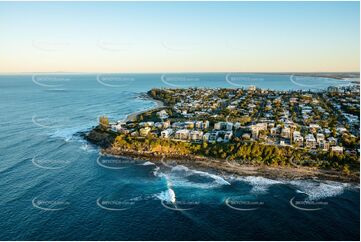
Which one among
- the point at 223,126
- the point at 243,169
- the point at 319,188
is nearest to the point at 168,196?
the point at 243,169

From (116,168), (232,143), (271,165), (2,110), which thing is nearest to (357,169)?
(271,165)

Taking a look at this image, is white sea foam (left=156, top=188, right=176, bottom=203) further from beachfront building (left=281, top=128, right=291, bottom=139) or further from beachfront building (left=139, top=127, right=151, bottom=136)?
beachfront building (left=281, top=128, right=291, bottom=139)

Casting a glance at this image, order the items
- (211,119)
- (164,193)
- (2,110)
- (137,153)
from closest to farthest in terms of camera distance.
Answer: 1. (164,193)
2. (137,153)
3. (211,119)
4. (2,110)

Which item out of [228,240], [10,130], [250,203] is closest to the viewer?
[228,240]

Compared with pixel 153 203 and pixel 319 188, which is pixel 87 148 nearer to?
pixel 153 203

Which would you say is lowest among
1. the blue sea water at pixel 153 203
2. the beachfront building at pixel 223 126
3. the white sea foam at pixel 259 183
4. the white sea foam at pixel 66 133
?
the blue sea water at pixel 153 203

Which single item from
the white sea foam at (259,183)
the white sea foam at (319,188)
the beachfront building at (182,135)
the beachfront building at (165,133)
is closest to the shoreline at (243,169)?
the white sea foam at (259,183)

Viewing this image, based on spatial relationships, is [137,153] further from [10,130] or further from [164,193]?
[10,130]

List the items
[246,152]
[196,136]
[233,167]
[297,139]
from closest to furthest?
1. [233,167]
2. [246,152]
3. [297,139]
4. [196,136]

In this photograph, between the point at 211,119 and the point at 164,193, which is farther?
the point at 211,119

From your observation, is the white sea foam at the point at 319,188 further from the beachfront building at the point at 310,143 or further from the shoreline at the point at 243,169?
the beachfront building at the point at 310,143
